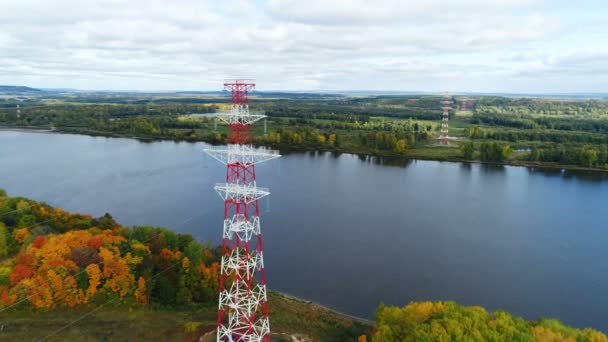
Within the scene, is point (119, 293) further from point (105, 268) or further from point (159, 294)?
point (159, 294)


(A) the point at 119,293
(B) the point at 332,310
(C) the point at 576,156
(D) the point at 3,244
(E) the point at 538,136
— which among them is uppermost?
(E) the point at 538,136

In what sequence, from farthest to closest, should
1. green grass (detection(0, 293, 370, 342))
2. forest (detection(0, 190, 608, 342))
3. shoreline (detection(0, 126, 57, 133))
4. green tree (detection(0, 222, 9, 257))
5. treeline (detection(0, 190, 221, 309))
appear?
1. shoreline (detection(0, 126, 57, 133))
2. green tree (detection(0, 222, 9, 257))
3. treeline (detection(0, 190, 221, 309))
4. green grass (detection(0, 293, 370, 342))
5. forest (detection(0, 190, 608, 342))

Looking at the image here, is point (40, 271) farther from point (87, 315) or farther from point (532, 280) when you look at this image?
point (532, 280)

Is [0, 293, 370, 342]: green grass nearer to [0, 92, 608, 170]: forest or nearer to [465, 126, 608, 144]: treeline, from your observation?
[0, 92, 608, 170]: forest

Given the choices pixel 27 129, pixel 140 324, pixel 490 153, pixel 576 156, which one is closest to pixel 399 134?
pixel 490 153

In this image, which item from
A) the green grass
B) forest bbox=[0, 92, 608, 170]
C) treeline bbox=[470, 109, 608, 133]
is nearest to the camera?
the green grass

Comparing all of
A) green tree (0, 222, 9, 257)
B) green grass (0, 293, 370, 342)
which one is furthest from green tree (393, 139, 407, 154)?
green tree (0, 222, 9, 257)

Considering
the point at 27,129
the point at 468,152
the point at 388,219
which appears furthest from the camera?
the point at 27,129

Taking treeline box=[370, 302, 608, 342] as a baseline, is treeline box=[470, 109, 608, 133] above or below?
above
